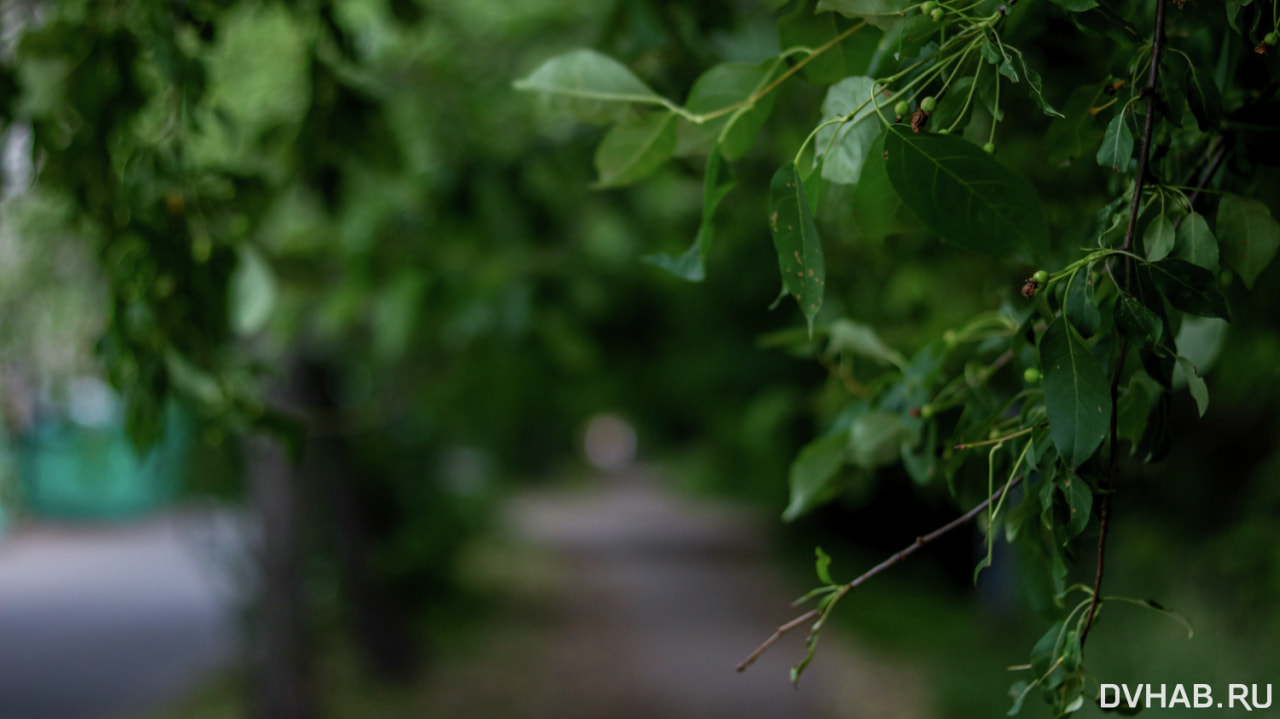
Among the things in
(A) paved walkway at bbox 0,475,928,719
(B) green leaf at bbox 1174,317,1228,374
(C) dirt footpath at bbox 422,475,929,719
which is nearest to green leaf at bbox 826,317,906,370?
(B) green leaf at bbox 1174,317,1228,374

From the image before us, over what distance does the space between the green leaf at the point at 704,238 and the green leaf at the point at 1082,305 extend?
353 mm

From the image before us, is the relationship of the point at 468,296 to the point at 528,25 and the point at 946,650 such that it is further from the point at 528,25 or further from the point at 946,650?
the point at 946,650

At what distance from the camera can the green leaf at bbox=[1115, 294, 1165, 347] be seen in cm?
81

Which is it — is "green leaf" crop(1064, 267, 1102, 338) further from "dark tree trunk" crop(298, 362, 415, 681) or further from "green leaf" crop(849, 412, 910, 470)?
"dark tree trunk" crop(298, 362, 415, 681)

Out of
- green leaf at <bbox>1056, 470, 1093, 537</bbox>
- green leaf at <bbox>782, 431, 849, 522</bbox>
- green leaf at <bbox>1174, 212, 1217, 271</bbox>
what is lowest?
green leaf at <bbox>782, 431, 849, 522</bbox>

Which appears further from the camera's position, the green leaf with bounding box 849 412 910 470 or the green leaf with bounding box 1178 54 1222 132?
the green leaf with bounding box 849 412 910 470

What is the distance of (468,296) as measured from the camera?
118 inches

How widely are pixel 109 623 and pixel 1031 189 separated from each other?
10808mm

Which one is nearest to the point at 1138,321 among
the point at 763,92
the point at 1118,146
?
the point at 1118,146

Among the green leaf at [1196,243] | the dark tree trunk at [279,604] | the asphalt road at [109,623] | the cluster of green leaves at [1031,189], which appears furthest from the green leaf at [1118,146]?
the asphalt road at [109,623]

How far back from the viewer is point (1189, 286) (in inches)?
32.7

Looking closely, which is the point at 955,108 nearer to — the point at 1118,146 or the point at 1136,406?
the point at 1118,146

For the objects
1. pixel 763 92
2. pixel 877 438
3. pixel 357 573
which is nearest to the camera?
pixel 763 92

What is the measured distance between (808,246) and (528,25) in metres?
4.40
